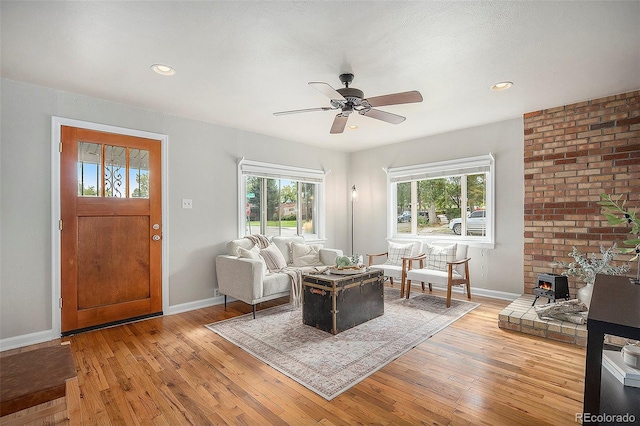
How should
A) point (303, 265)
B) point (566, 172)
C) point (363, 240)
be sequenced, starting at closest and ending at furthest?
point (566, 172)
point (303, 265)
point (363, 240)

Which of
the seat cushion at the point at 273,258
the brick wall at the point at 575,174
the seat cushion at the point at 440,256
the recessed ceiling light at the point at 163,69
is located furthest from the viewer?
the seat cushion at the point at 440,256

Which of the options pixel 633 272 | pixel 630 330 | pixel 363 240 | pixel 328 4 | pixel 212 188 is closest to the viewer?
pixel 630 330

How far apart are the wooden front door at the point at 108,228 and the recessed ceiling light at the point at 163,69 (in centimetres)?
123

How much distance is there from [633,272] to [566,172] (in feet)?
4.23

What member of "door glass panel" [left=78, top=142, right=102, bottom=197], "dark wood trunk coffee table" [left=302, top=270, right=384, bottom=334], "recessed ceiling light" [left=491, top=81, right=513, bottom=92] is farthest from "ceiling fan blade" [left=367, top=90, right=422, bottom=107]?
"door glass panel" [left=78, top=142, right=102, bottom=197]

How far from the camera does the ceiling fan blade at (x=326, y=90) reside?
235 centimetres

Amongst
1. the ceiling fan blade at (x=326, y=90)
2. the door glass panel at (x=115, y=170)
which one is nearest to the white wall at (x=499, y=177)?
the ceiling fan blade at (x=326, y=90)

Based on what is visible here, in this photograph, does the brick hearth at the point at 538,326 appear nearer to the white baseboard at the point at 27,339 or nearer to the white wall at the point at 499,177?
the white wall at the point at 499,177

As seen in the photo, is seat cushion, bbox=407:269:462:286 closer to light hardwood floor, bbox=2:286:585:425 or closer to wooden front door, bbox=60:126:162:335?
light hardwood floor, bbox=2:286:585:425

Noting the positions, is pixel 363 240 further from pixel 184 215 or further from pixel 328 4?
pixel 328 4

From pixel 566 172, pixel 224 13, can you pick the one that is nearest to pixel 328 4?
pixel 224 13

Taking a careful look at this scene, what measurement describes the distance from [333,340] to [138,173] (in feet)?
9.55

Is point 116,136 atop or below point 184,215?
atop

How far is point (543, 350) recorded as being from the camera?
2.82 m
